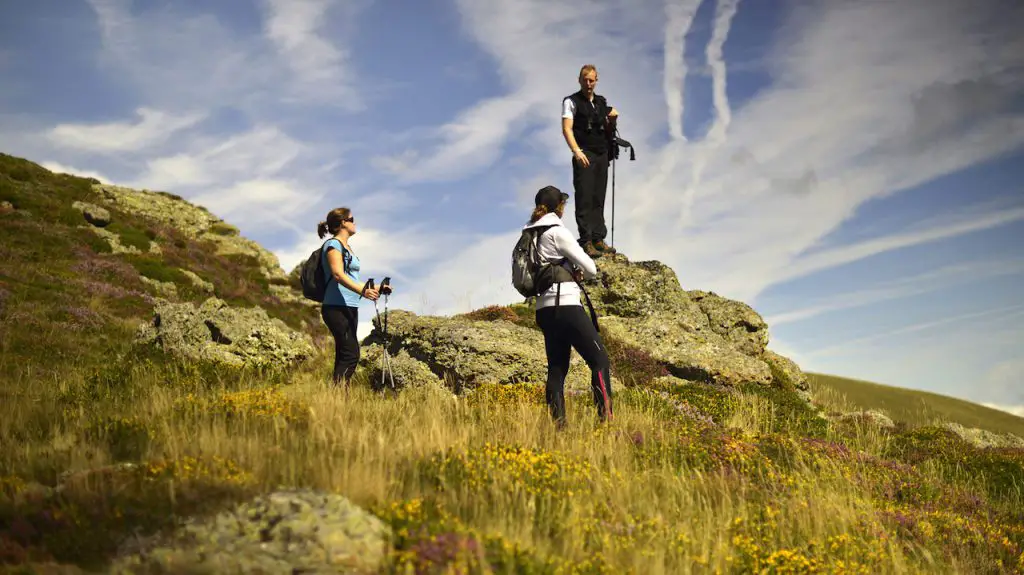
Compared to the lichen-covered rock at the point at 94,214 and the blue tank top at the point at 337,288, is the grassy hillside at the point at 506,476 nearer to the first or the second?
the blue tank top at the point at 337,288

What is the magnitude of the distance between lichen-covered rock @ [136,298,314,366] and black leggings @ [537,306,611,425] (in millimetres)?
7778

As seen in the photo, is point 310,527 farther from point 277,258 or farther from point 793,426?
point 277,258

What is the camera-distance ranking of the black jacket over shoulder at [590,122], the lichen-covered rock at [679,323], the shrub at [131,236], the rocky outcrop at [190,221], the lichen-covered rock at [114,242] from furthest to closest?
the rocky outcrop at [190,221] < the shrub at [131,236] < the lichen-covered rock at [114,242] < the lichen-covered rock at [679,323] < the black jacket over shoulder at [590,122]

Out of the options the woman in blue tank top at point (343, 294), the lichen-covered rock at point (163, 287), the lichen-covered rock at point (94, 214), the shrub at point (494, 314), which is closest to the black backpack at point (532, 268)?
the woman in blue tank top at point (343, 294)

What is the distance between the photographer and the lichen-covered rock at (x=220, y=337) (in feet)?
41.6

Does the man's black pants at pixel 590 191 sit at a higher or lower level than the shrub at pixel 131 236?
lower

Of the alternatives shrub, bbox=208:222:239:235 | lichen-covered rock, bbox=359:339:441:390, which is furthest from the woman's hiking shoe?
shrub, bbox=208:222:239:235

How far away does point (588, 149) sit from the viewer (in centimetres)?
1264

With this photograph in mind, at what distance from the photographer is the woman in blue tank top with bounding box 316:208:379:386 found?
8.49 metres

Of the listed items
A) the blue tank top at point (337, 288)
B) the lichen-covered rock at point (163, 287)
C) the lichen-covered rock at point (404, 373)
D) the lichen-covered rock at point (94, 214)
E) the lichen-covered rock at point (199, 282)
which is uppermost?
the lichen-covered rock at point (94, 214)

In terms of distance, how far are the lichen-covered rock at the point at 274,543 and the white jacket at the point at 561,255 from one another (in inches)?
134

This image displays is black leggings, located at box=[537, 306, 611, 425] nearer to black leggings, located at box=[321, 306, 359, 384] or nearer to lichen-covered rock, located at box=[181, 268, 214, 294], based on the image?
black leggings, located at box=[321, 306, 359, 384]

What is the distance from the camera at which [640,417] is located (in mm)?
8781

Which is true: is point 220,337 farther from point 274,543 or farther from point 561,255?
point 274,543
